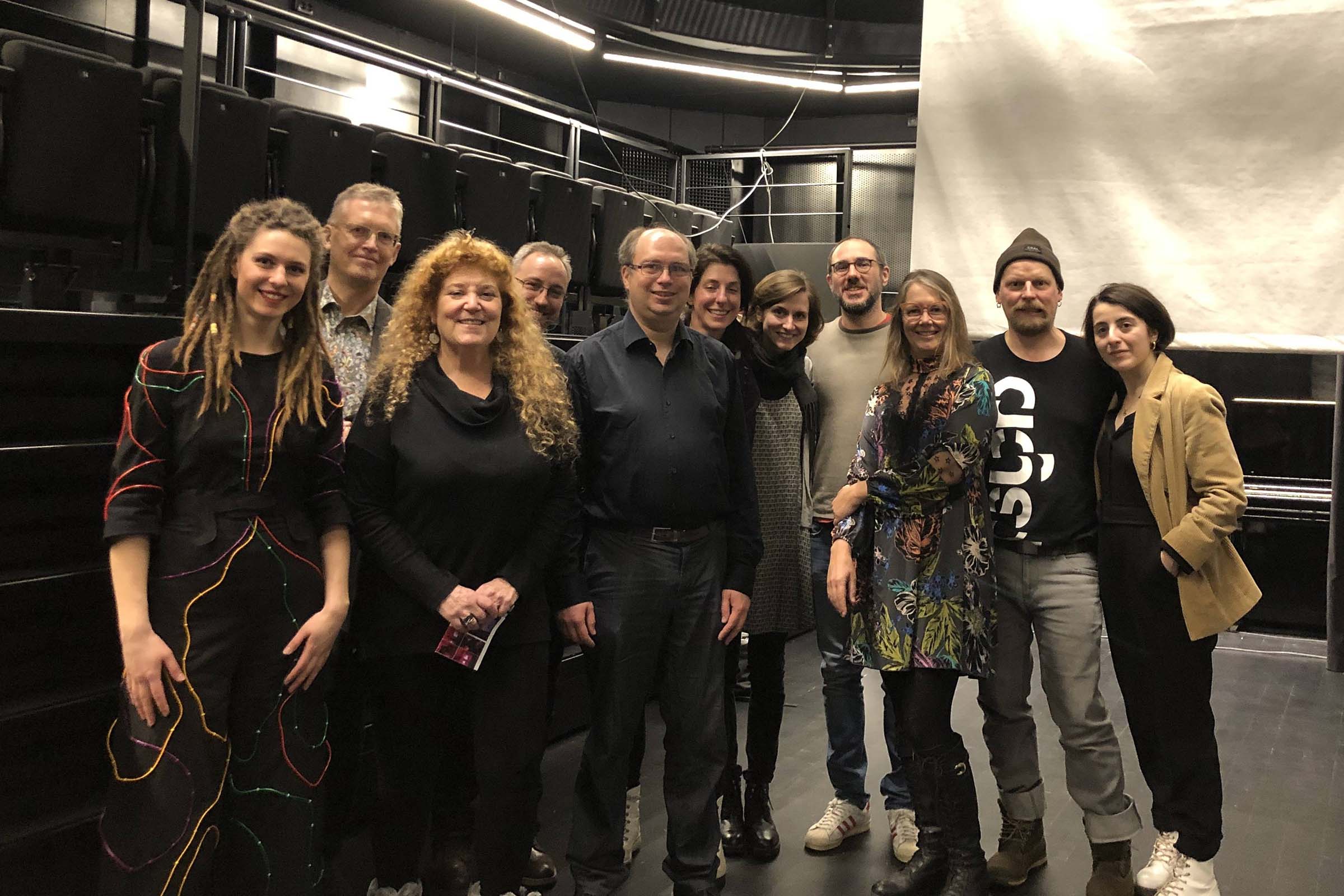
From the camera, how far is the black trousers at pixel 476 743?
1867 millimetres

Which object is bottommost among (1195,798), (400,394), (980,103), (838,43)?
(1195,798)

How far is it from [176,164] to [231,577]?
1487 mm

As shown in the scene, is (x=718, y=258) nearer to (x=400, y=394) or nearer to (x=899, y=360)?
(x=899, y=360)

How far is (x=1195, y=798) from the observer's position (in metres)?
2.18

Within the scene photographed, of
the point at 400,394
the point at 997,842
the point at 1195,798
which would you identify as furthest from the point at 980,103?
the point at 997,842

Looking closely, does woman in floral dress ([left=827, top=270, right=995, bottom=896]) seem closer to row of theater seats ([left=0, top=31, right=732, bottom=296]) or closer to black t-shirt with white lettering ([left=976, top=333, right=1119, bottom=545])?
black t-shirt with white lettering ([left=976, top=333, right=1119, bottom=545])

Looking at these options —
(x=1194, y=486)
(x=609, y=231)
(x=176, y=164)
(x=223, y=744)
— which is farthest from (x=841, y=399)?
(x=609, y=231)

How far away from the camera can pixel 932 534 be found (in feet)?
7.00

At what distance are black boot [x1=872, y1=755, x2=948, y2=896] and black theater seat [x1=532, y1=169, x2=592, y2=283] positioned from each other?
2588 millimetres

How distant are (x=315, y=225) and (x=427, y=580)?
0.66 metres

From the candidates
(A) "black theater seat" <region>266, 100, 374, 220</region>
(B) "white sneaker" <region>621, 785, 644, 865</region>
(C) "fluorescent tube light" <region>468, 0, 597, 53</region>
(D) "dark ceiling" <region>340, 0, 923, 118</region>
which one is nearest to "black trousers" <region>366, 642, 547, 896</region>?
(B) "white sneaker" <region>621, 785, 644, 865</region>

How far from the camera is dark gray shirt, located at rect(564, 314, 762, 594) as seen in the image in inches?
79.9

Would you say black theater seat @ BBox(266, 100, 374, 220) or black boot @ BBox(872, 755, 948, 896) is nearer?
black boot @ BBox(872, 755, 948, 896)

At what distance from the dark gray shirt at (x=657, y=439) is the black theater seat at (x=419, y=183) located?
170cm
